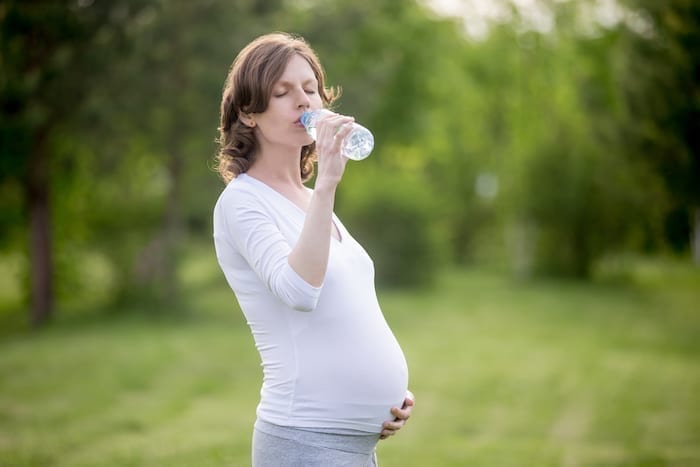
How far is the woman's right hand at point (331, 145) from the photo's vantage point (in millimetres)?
2016

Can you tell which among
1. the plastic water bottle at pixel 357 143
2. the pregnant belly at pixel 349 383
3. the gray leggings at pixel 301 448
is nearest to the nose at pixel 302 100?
the plastic water bottle at pixel 357 143

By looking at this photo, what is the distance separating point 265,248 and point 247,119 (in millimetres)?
429

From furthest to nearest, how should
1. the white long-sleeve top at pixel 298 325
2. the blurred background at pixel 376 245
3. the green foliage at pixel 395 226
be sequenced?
the green foliage at pixel 395 226
the blurred background at pixel 376 245
the white long-sleeve top at pixel 298 325

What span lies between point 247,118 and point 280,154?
0.13 meters

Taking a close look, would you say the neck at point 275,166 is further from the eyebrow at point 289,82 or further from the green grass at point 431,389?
the green grass at point 431,389

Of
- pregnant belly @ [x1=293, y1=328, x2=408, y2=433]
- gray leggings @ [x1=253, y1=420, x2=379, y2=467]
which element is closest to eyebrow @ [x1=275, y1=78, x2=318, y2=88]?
pregnant belly @ [x1=293, y1=328, x2=408, y2=433]

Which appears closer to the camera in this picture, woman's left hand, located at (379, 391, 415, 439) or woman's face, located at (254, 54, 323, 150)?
woman's face, located at (254, 54, 323, 150)

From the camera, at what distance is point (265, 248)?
2041 mm

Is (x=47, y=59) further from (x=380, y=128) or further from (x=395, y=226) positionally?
(x=380, y=128)

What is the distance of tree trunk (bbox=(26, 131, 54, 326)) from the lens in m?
14.3

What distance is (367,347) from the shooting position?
222 centimetres

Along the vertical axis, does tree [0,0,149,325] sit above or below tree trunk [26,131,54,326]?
above

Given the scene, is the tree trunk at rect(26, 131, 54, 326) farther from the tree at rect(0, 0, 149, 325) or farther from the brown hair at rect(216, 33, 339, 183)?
the brown hair at rect(216, 33, 339, 183)

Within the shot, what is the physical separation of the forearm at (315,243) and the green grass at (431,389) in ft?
13.7
